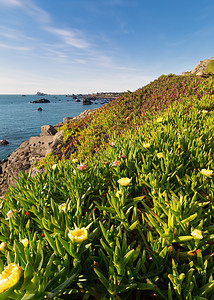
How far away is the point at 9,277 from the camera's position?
78 cm

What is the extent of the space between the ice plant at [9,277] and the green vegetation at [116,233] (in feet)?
0.06

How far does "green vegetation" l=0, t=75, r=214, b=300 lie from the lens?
96 cm

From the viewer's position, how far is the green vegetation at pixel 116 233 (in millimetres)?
964

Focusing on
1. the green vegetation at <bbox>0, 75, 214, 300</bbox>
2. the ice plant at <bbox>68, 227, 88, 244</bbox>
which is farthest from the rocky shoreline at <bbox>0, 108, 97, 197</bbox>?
the ice plant at <bbox>68, 227, 88, 244</bbox>

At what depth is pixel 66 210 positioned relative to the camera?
4.46 feet

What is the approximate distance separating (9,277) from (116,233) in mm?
737

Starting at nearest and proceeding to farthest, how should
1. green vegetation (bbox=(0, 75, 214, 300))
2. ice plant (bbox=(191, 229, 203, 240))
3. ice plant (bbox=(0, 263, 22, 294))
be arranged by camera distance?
ice plant (bbox=(0, 263, 22, 294)), green vegetation (bbox=(0, 75, 214, 300)), ice plant (bbox=(191, 229, 203, 240))

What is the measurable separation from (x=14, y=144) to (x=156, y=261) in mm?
22314

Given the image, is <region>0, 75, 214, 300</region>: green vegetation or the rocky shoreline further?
the rocky shoreline

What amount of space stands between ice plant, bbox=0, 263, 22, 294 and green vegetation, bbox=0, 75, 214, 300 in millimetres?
17

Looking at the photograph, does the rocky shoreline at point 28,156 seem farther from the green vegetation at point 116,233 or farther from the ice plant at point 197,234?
the ice plant at point 197,234

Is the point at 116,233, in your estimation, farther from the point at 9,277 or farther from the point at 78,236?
the point at 9,277

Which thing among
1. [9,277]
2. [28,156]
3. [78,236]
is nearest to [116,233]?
[78,236]

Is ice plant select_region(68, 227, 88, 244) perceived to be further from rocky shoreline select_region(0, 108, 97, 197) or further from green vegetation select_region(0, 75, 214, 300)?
rocky shoreline select_region(0, 108, 97, 197)
